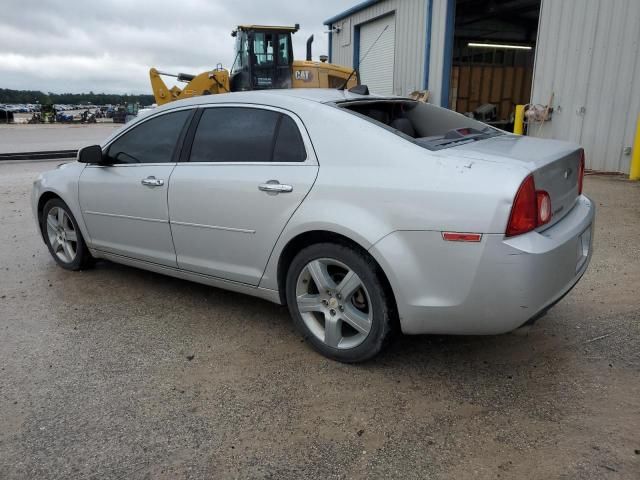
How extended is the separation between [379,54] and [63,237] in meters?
14.9

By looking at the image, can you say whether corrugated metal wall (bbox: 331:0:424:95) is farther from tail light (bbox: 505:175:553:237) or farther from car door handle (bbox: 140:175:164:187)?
tail light (bbox: 505:175:553:237)

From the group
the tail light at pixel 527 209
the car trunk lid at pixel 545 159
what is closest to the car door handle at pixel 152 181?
the car trunk lid at pixel 545 159

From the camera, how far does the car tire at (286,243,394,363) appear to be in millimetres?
2834

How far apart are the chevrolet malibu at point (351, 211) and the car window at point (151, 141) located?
0.6 inches

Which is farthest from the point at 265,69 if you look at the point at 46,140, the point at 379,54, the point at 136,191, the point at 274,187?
the point at 46,140

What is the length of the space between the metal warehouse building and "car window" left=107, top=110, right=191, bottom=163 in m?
8.93

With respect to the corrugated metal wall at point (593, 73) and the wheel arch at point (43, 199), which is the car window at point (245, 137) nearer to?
the wheel arch at point (43, 199)

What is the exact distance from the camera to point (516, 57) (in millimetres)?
20469

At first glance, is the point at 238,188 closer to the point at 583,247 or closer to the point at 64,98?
the point at 583,247

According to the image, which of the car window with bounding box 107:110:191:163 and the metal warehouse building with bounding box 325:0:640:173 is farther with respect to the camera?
the metal warehouse building with bounding box 325:0:640:173

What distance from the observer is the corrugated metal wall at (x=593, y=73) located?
9.50 meters

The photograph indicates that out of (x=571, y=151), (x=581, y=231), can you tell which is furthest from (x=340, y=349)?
(x=571, y=151)

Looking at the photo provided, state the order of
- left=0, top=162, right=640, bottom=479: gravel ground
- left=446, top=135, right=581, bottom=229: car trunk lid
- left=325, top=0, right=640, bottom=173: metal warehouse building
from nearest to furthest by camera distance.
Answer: left=0, top=162, right=640, bottom=479: gravel ground
left=446, top=135, right=581, bottom=229: car trunk lid
left=325, top=0, right=640, bottom=173: metal warehouse building

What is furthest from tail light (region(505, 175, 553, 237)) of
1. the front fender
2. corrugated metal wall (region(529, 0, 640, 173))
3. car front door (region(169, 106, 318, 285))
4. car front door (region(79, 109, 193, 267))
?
corrugated metal wall (region(529, 0, 640, 173))
